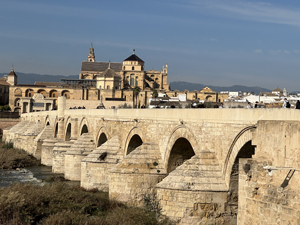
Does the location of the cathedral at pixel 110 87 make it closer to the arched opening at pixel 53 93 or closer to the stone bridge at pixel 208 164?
the arched opening at pixel 53 93

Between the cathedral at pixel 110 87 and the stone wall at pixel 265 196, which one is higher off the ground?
the cathedral at pixel 110 87

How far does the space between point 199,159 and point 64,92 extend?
7722cm

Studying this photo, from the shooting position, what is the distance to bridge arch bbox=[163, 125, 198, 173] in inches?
565

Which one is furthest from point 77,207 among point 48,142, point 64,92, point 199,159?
point 64,92

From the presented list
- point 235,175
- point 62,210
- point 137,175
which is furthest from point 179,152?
point 62,210

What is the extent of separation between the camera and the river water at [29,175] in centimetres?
2369

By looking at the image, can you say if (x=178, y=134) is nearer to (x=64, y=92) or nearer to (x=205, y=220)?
(x=205, y=220)

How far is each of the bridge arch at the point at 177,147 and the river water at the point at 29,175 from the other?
849 cm

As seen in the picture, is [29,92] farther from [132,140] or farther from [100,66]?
[132,140]

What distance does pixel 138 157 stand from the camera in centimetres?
1619

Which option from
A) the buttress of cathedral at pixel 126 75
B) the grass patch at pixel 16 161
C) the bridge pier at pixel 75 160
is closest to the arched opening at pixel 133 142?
the bridge pier at pixel 75 160

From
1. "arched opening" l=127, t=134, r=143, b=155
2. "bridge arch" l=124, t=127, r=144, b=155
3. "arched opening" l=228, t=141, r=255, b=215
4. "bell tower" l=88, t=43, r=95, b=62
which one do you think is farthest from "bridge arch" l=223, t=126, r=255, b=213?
"bell tower" l=88, t=43, r=95, b=62

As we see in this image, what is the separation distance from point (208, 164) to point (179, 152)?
3192 mm

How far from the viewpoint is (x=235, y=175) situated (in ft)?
38.1
